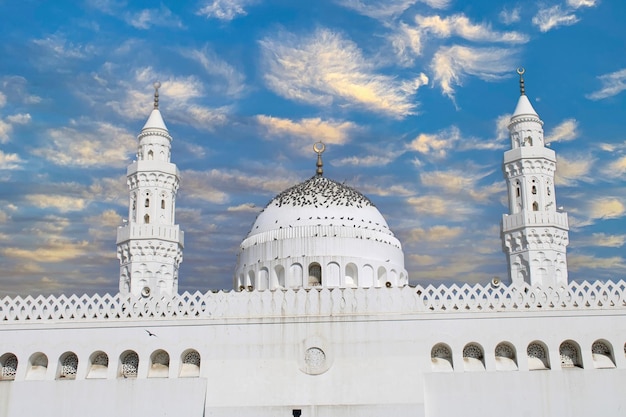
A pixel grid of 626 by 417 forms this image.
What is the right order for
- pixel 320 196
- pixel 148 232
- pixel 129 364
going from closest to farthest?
1. pixel 129 364
2. pixel 320 196
3. pixel 148 232

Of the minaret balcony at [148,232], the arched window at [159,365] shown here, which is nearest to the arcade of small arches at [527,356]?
the arched window at [159,365]

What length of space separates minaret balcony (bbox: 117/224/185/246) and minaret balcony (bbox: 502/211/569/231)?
16.8 metres

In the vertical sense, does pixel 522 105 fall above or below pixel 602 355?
above

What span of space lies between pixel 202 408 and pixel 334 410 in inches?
168

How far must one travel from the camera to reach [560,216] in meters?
31.2

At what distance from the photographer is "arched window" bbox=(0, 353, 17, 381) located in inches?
870

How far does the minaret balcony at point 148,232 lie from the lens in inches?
1240

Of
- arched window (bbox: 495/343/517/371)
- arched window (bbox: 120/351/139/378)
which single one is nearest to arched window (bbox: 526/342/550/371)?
arched window (bbox: 495/343/517/371)

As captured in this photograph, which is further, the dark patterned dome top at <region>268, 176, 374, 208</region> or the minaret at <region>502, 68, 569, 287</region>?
the minaret at <region>502, 68, 569, 287</region>

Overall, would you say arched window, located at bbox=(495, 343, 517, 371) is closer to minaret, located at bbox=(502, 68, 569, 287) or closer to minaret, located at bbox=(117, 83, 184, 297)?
minaret, located at bbox=(502, 68, 569, 287)

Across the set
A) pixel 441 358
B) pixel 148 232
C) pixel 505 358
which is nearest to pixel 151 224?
pixel 148 232

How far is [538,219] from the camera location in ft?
101

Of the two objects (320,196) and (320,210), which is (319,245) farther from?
(320,196)

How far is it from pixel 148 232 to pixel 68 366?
1045cm
